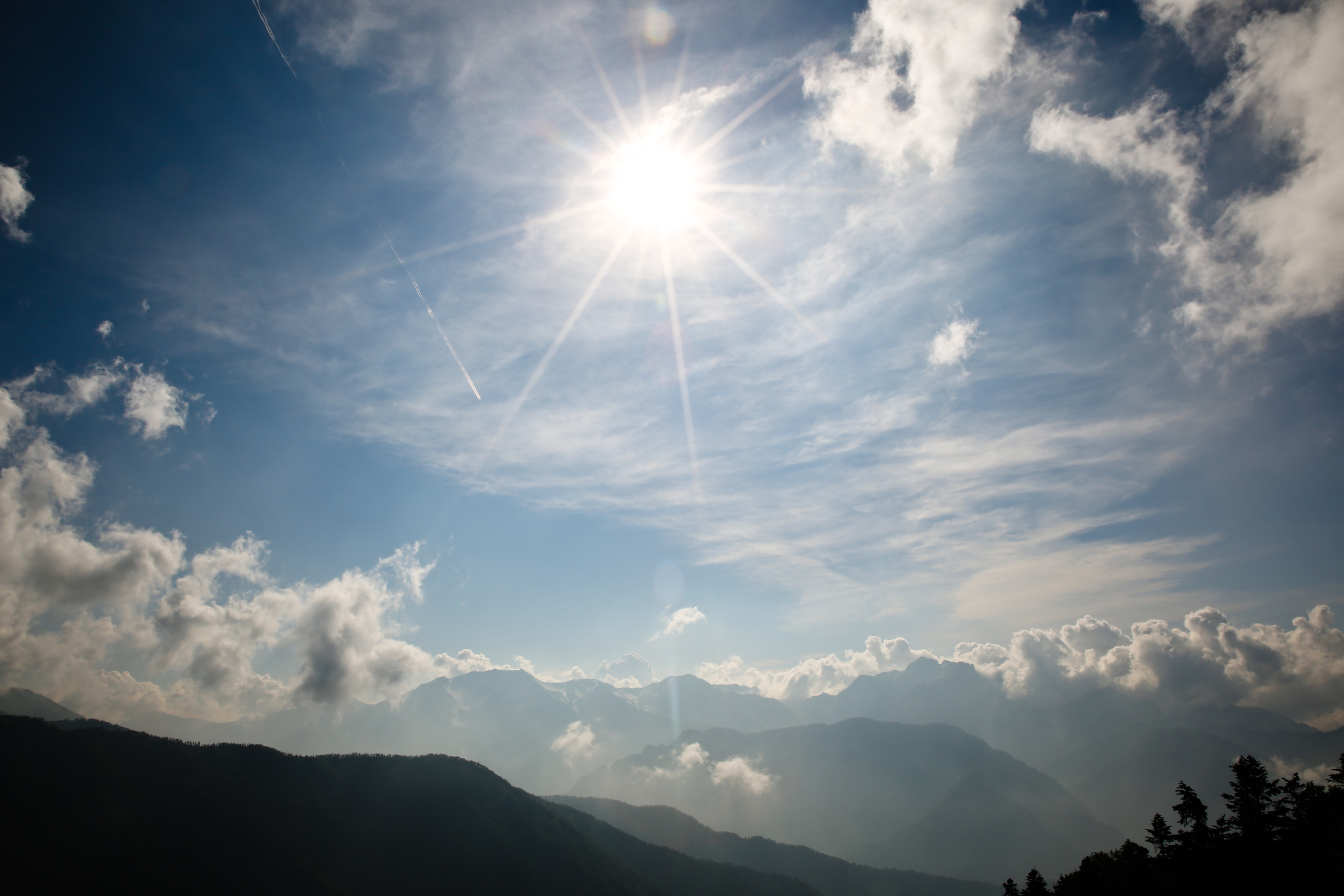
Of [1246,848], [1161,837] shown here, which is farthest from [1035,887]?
[1246,848]

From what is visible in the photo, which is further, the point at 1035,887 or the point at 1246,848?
the point at 1035,887

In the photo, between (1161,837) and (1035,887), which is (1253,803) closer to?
(1161,837)

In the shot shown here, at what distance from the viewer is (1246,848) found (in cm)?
5594

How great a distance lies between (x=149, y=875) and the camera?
18100cm

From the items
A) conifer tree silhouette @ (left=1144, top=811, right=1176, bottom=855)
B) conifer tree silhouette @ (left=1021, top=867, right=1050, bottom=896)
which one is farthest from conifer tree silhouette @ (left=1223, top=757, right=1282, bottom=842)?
conifer tree silhouette @ (left=1021, top=867, right=1050, bottom=896)

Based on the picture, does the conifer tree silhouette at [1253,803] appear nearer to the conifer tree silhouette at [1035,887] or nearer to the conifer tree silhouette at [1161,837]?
the conifer tree silhouette at [1161,837]

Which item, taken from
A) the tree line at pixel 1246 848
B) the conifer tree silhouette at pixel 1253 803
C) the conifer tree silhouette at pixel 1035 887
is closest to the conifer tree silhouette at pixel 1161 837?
the tree line at pixel 1246 848

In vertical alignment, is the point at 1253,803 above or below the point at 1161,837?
above

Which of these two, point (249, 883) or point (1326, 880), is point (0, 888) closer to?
point (249, 883)

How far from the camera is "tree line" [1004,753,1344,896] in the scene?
167 feet

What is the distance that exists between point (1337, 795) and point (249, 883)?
11699 inches

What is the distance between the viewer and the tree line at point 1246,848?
50875 millimetres

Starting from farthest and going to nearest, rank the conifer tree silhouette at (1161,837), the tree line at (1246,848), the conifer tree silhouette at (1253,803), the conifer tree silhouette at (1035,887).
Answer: the conifer tree silhouette at (1161,837)
the conifer tree silhouette at (1035,887)
the conifer tree silhouette at (1253,803)
the tree line at (1246,848)

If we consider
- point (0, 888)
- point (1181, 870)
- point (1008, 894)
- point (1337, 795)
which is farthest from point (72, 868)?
point (1337, 795)
